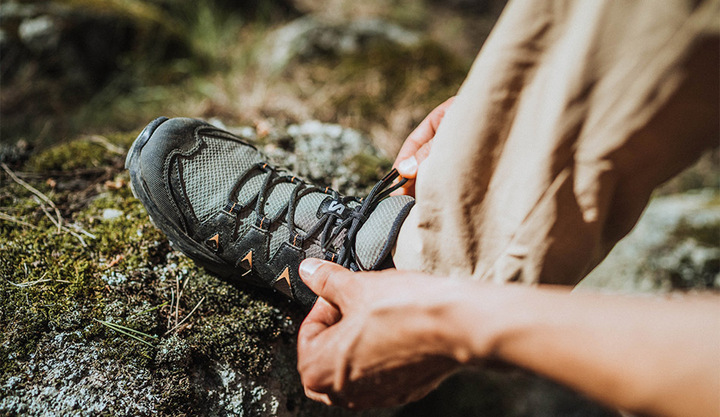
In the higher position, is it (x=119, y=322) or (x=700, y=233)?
(x=119, y=322)

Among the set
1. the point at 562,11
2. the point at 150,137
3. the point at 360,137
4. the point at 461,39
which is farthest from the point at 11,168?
the point at 461,39

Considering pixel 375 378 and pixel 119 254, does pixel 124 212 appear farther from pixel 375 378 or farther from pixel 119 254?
pixel 375 378

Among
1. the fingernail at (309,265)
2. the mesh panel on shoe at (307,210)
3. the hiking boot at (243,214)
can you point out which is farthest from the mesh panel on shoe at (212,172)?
the fingernail at (309,265)

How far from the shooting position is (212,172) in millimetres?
1583

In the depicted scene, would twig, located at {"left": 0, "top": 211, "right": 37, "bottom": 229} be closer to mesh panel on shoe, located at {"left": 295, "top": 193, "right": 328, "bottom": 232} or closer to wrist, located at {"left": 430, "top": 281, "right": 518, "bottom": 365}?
mesh panel on shoe, located at {"left": 295, "top": 193, "right": 328, "bottom": 232}

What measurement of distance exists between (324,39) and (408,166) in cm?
303

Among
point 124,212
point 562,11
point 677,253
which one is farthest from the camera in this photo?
point 677,253

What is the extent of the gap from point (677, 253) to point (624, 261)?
404 millimetres

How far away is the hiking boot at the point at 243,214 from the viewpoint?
4.77ft

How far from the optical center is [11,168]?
192 centimetres

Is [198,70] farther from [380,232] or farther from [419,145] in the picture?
[380,232]

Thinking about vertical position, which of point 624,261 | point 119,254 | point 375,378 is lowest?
point 624,261

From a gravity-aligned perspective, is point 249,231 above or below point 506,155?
below

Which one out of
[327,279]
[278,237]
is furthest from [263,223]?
[327,279]
